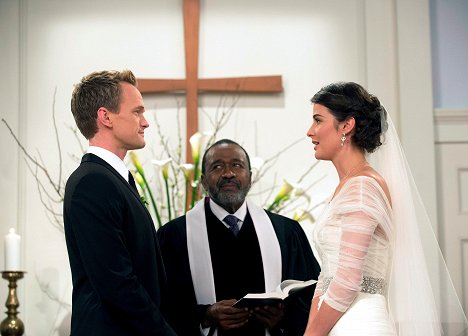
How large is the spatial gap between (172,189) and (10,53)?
159 cm

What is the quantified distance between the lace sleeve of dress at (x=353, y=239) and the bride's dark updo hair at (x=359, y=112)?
0.93 feet

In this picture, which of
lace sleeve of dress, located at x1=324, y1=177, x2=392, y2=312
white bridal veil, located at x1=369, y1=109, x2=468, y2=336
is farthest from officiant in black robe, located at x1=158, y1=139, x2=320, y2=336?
lace sleeve of dress, located at x1=324, y1=177, x2=392, y2=312

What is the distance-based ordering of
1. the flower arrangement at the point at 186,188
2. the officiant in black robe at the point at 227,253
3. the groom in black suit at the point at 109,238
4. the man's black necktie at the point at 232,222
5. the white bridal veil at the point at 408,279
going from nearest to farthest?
the groom in black suit at the point at 109,238 → the white bridal veil at the point at 408,279 → the officiant in black robe at the point at 227,253 → the man's black necktie at the point at 232,222 → the flower arrangement at the point at 186,188

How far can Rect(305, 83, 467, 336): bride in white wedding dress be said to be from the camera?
322cm

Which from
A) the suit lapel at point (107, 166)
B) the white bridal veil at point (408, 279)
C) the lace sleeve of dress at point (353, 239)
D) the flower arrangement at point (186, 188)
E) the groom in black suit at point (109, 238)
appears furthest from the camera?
the flower arrangement at point (186, 188)

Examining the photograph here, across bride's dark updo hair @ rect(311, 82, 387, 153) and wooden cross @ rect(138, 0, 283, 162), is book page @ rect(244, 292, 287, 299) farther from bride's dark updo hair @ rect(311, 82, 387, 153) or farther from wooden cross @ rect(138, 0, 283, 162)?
wooden cross @ rect(138, 0, 283, 162)

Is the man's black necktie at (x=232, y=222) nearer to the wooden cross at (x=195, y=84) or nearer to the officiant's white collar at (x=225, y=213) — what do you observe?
the officiant's white collar at (x=225, y=213)

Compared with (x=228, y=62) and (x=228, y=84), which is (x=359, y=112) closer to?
(x=228, y=84)

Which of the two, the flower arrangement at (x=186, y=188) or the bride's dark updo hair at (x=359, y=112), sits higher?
the bride's dark updo hair at (x=359, y=112)

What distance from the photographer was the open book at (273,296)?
3938 mm

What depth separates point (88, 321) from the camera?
3117 mm

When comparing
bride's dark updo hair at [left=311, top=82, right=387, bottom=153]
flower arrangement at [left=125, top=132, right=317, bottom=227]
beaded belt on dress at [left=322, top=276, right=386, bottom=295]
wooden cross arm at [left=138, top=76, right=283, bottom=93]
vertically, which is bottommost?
beaded belt on dress at [left=322, top=276, right=386, bottom=295]

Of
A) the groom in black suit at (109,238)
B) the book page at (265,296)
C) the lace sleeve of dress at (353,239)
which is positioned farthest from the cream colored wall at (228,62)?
the lace sleeve of dress at (353,239)

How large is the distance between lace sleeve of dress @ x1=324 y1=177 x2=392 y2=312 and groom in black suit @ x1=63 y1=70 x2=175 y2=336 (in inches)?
25.1
